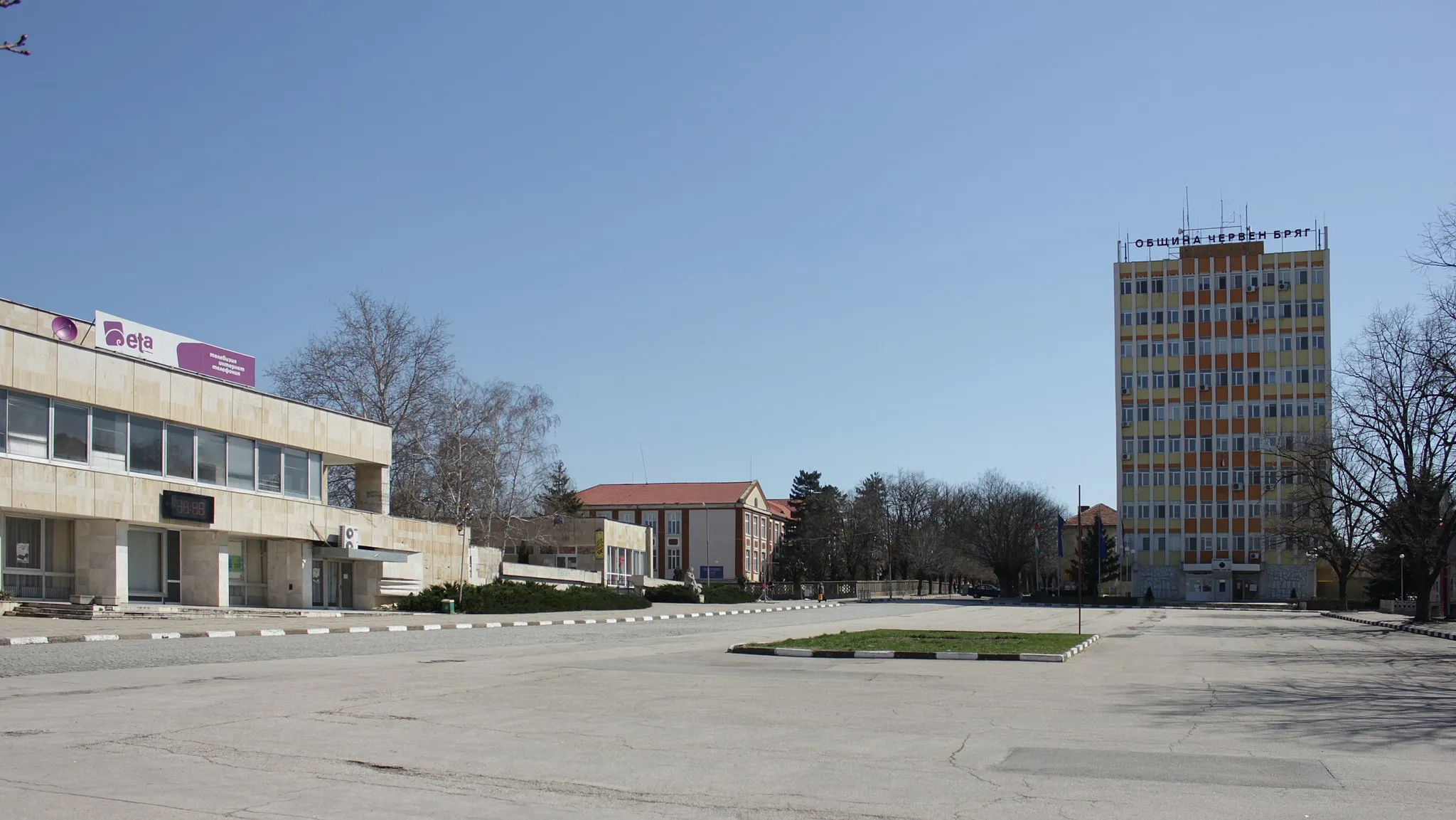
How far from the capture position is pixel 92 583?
33.8 meters

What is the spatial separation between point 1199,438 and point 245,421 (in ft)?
267

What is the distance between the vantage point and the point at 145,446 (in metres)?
35.6

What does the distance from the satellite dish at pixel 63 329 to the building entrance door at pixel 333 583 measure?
1132 centimetres

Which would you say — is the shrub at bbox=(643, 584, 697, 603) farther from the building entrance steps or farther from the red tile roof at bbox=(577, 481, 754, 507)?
the red tile roof at bbox=(577, 481, 754, 507)

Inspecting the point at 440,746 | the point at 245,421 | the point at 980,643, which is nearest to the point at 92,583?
the point at 245,421

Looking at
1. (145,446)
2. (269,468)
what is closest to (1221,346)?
(269,468)

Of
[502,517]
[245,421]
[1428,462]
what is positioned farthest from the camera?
[502,517]

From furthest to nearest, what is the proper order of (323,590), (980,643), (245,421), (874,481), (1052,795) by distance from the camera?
1. (874,481)
2. (323,590)
3. (245,421)
4. (980,643)
5. (1052,795)

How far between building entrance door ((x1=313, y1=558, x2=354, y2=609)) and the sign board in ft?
24.2

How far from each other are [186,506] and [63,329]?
798cm

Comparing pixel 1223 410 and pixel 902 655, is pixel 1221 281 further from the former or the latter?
pixel 902 655

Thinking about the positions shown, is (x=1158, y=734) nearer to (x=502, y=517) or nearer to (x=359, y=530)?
(x=359, y=530)

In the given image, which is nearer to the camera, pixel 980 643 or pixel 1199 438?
pixel 980 643

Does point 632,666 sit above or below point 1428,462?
below
